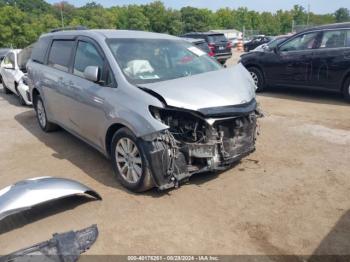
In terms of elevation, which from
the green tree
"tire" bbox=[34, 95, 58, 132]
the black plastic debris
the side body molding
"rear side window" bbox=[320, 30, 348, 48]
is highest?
the green tree

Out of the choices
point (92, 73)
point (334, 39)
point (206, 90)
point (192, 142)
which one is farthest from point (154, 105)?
point (334, 39)

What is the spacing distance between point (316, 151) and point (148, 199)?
9.08ft

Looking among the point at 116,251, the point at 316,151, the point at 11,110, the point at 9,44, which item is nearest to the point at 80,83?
the point at 116,251

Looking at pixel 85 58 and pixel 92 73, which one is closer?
pixel 92 73

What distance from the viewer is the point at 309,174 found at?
469 cm

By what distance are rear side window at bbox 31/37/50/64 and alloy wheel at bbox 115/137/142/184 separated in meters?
3.17

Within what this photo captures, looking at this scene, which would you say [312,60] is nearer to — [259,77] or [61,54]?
[259,77]

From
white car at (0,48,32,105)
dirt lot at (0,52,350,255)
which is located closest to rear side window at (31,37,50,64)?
dirt lot at (0,52,350,255)

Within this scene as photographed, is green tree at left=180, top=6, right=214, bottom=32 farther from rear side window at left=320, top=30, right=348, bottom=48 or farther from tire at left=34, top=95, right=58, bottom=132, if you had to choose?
tire at left=34, top=95, right=58, bottom=132

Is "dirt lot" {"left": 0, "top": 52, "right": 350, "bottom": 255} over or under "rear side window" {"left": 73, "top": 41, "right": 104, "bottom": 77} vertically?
under

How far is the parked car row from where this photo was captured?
8.41 m

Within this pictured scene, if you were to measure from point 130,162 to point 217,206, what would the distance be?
1.11 m

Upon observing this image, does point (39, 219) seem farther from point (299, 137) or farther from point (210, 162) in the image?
point (299, 137)

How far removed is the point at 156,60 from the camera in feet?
16.0
